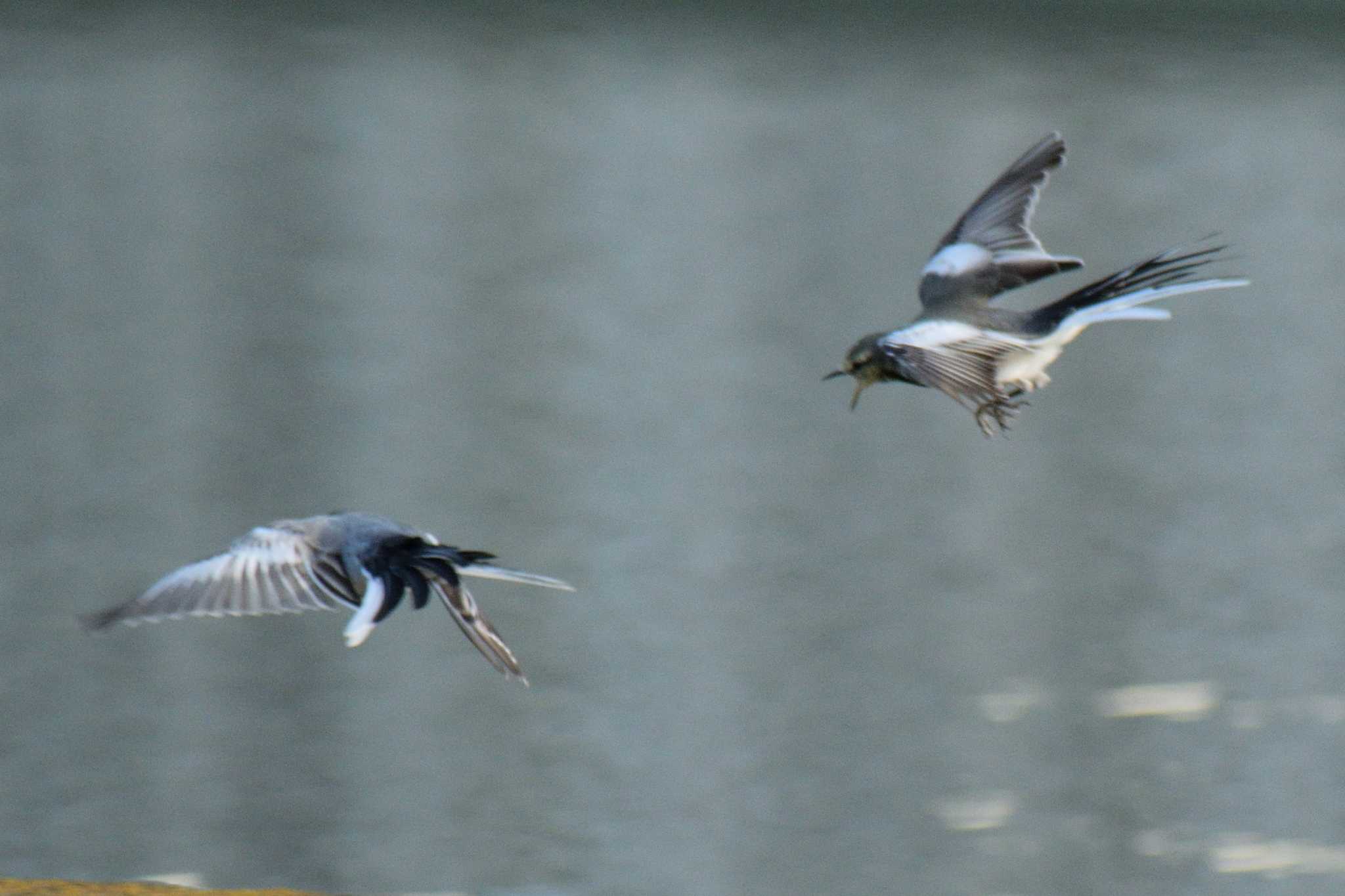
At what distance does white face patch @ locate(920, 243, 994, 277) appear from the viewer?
2898 millimetres

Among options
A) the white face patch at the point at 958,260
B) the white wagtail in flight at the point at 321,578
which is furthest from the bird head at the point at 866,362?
the white wagtail in flight at the point at 321,578

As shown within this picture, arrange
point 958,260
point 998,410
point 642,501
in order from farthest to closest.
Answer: point 642,501 < point 958,260 < point 998,410

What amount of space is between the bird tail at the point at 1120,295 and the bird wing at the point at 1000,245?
0.21m

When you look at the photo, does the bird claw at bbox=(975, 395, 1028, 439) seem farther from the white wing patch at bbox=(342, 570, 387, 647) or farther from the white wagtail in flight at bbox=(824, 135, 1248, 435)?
the white wing patch at bbox=(342, 570, 387, 647)

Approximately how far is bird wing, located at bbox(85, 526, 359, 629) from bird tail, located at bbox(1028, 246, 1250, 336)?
1077 millimetres

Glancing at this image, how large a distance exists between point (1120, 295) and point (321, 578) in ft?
3.98

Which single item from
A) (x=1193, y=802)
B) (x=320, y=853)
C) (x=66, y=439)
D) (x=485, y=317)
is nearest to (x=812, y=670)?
(x=1193, y=802)

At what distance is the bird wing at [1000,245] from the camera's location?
2.85 metres

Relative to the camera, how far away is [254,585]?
265cm

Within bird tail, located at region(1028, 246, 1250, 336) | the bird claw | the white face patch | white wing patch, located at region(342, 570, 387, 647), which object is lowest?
white wing patch, located at region(342, 570, 387, 647)

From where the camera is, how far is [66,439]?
5.78 meters

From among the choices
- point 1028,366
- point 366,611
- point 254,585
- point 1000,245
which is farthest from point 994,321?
point 254,585

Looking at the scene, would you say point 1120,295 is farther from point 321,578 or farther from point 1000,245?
point 321,578

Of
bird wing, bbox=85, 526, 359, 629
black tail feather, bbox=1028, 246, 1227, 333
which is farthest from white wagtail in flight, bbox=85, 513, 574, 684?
black tail feather, bbox=1028, 246, 1227, 333
